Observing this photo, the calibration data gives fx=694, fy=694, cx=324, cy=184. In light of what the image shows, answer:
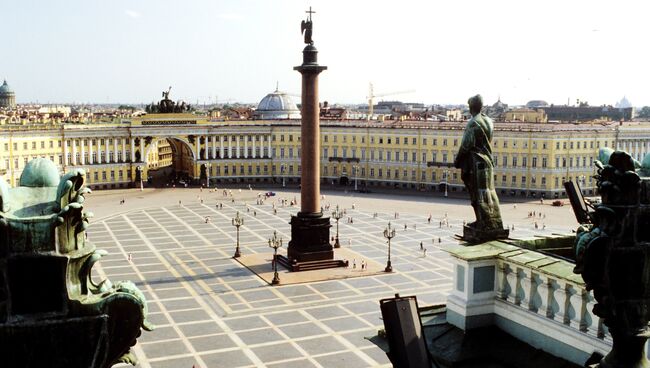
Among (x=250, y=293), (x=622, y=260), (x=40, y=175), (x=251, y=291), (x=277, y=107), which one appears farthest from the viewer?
(x=277, y=107)

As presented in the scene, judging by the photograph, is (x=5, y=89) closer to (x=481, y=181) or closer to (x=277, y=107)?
(x=277, y=107)

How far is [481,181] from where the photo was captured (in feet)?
44.3

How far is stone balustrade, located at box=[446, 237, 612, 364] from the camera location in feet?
32.9

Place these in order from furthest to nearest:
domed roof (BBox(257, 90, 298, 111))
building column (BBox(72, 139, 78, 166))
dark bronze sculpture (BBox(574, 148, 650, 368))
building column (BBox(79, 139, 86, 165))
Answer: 1. domed roof (BBox(257, 90, 298, 111))
2. building column (BBox(79, 139, 86, 165))
3. building column (BBox(72, 139, 78, 166))
4. dark bronze sculpture (BBox(574, 148, 650, 368))

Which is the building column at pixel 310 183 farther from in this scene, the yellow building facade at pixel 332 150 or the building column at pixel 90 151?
the building column at pixel 90 151

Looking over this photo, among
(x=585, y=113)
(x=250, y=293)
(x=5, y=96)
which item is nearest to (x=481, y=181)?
(x=250, y=293)

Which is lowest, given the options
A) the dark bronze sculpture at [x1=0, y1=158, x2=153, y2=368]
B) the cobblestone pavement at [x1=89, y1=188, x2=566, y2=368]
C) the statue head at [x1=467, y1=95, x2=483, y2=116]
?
the cobblestone pavement at [x1=89, y1=188, x2=566, y2=368]

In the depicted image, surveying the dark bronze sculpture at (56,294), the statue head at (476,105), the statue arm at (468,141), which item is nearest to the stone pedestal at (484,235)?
the statue arm at (468,141)

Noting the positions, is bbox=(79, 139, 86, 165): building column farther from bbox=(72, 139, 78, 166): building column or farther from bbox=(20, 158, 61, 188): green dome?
bbox=(20, 158, 61, 188): green dome

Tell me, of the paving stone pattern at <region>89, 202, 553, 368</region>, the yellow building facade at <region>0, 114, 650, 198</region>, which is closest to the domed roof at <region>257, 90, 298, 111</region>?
the yellow building facade at <region>0, 114, 650, 198</region>

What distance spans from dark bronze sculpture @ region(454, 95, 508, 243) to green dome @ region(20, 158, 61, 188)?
9.05 meters

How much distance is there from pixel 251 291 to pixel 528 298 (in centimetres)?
2925

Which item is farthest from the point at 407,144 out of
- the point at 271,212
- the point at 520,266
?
the point at 520,266

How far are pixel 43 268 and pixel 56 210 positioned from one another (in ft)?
1.60
